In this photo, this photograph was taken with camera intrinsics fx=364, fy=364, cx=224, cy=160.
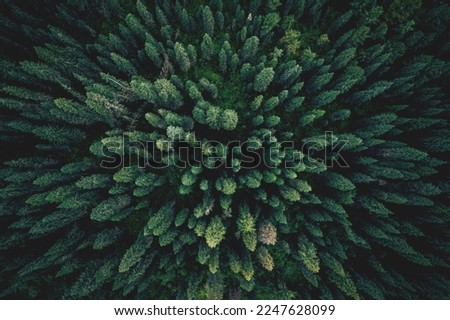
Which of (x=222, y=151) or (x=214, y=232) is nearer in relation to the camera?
(x=214, y=232)

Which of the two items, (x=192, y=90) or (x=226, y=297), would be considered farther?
(x=226, y=297)

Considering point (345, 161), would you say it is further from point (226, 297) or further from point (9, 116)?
point (9, 116)

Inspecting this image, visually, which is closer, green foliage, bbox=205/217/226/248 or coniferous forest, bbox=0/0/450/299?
green foliage, bbox=205/217/226/248

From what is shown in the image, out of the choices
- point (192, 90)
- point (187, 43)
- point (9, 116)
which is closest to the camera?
point (192, 90)

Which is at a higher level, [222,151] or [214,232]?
[222,151]

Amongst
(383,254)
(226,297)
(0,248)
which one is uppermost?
(0,248)

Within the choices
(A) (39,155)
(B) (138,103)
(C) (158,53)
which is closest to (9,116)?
(A) (39,155)

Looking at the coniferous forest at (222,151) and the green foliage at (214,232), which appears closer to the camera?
the green foliage at (214,232)

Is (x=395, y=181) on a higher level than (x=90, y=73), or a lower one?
lower
